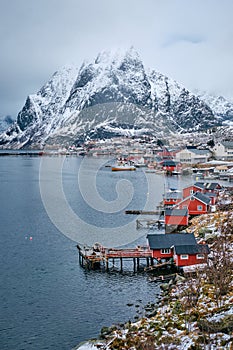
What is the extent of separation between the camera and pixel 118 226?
30.6m

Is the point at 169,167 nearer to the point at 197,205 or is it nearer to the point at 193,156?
the point at 193,156

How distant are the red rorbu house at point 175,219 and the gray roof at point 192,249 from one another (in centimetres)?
739

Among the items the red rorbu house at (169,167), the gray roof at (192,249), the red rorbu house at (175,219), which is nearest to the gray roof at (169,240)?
the gray roof at (192,249)

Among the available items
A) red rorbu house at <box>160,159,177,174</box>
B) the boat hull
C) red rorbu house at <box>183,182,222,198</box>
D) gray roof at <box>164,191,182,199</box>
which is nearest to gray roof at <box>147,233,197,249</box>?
red rorbu house at <box>183,182,222,198</box>

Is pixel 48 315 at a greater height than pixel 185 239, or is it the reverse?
pixel 185 239

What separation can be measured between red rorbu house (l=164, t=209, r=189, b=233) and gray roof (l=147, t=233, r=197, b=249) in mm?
5984

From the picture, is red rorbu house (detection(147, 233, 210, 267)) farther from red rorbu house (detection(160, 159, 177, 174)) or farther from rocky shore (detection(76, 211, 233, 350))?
red rorbu house (detection(160, 159, 177, 174))

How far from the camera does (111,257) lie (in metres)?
22.0

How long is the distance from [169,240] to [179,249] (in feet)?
4.72

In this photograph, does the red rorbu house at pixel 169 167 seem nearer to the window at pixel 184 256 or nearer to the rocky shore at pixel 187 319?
the window at pixel 184 256

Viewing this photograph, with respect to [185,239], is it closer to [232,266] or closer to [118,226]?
[232,266]

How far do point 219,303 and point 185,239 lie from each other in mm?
7509

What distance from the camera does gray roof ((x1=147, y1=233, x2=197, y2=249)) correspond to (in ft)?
71.4

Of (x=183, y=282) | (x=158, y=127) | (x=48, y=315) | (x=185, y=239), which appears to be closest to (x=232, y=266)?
(x=183, y=282)
